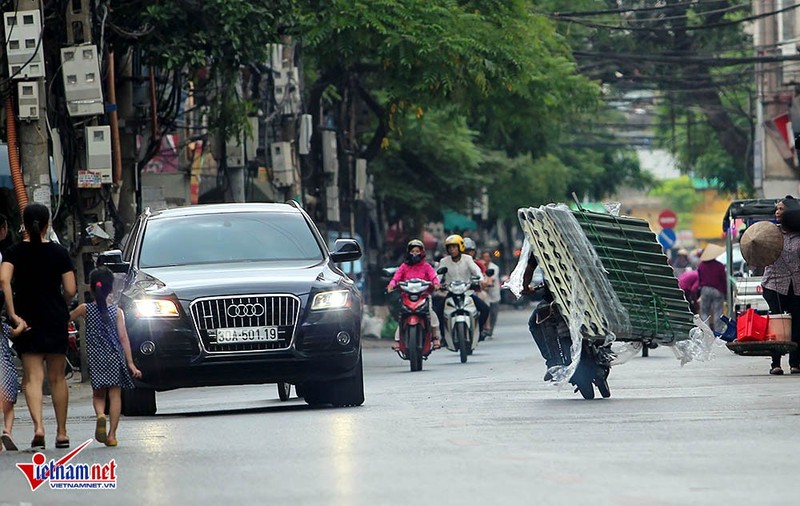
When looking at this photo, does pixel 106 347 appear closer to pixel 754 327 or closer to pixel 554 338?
pixel 554 338

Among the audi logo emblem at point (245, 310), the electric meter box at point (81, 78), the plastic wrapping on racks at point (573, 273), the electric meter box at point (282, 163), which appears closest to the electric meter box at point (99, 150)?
the electric meter box at point (81, 78)

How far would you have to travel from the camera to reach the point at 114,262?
52.1 feet

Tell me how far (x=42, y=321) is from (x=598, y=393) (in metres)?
6.02

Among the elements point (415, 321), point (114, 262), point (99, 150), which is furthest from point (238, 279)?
point (415, 321)

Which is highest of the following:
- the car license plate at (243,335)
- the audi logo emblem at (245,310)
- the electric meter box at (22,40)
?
the electric meter box at (22,40)

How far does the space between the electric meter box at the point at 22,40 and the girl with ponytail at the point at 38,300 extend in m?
8.54

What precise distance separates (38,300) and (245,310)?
2679 millimetres

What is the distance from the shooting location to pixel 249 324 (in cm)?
1505

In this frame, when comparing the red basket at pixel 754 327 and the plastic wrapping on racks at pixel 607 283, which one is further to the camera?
the red basket at pixel 754 327

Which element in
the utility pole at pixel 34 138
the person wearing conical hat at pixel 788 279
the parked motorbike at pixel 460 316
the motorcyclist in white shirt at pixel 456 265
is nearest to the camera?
the person wearing conical hat at pixel 788 279

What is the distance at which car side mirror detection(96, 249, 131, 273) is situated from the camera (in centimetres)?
1577

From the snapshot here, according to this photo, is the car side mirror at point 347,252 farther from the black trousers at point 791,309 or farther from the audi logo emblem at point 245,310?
the black trousers at point 791,309

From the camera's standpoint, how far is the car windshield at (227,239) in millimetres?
16328

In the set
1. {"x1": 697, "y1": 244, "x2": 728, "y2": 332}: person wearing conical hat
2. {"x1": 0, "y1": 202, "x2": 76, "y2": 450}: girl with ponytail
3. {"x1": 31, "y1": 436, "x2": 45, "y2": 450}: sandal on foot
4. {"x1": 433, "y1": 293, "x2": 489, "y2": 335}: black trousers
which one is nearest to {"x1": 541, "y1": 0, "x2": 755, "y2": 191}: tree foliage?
{"x1": 697, "y1": 244, "x2": 728, "y2": 332}: person wearing conical hat
